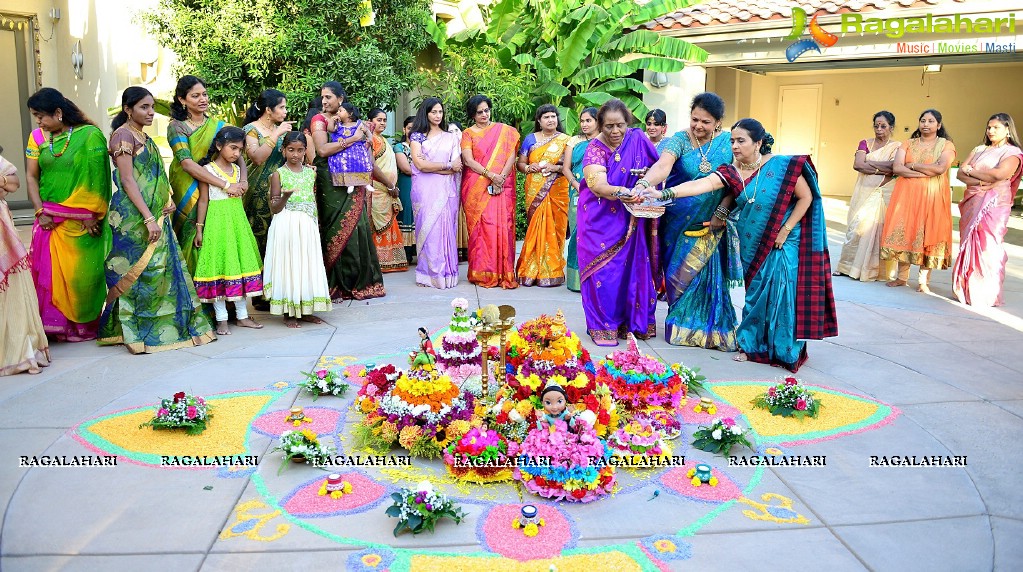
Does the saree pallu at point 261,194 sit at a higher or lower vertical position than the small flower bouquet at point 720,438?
higher

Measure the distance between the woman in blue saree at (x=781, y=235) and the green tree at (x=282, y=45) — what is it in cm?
559

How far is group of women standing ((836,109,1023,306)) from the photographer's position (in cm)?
773

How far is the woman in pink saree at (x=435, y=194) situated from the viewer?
8328mm

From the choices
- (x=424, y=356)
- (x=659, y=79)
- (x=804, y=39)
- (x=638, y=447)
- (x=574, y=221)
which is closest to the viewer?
(x=638, y=447)

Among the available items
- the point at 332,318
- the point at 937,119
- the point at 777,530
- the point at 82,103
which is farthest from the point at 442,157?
the point at 82,103

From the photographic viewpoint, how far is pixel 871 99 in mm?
17547

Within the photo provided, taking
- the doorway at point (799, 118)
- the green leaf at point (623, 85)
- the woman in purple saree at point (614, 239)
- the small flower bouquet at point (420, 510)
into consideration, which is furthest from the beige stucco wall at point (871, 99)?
the small flower bouquet at point (420, 510)

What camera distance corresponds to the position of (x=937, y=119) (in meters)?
8.35

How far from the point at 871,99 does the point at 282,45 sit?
1346cm

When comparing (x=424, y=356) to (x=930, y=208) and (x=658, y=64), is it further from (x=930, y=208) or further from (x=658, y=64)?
(x=658, y=64)

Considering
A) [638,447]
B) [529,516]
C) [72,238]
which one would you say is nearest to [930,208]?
[638,447]

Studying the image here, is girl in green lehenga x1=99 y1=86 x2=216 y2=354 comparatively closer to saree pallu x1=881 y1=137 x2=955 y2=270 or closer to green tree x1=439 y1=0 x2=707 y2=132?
green tree x1=439 y1=0 x2=707 y2=132

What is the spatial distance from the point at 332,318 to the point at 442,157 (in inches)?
91.1

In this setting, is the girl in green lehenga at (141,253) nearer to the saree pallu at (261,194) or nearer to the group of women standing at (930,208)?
the saree pallu at (261,194)
